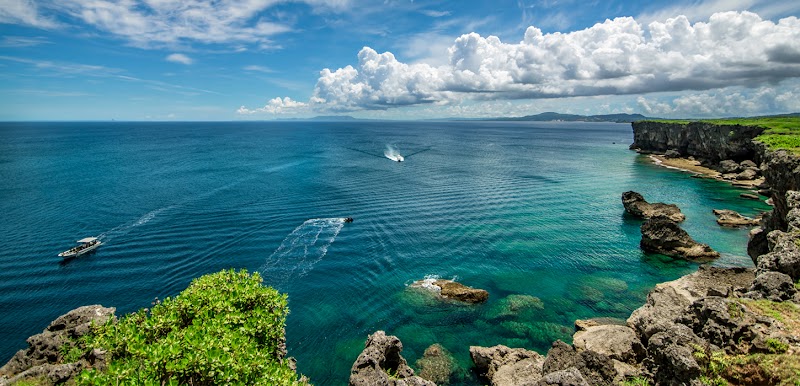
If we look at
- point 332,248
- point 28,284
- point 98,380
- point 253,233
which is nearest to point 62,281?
point 28,284

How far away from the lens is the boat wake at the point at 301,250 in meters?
48.6

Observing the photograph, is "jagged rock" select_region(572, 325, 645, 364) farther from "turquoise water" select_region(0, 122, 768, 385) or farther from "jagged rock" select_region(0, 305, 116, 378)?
"jagged rock" select_region(0, 305, 116, 378)

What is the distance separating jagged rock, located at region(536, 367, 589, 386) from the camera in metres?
20.6

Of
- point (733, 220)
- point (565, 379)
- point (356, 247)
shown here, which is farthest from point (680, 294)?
point (733, 220)

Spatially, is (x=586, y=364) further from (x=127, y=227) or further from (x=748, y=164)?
(x=748, y=164)

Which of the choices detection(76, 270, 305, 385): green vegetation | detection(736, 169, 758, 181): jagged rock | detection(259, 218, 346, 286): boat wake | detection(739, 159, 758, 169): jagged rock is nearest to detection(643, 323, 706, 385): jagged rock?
detection(76, 270, 305, 385): green vegetation

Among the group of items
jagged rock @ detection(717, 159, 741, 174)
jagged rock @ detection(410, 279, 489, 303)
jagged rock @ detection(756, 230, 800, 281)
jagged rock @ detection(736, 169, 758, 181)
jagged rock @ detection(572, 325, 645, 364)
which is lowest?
jagged rock @ detection(410, 279, 489, 303)

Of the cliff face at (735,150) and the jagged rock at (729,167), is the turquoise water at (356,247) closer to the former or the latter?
the cliff face at (735,150)

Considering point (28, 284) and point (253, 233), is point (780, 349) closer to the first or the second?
point (253, 233)

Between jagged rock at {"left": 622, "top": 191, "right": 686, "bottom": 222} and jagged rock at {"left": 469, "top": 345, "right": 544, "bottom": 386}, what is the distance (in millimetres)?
51990

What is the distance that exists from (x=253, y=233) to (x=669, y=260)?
202 ft

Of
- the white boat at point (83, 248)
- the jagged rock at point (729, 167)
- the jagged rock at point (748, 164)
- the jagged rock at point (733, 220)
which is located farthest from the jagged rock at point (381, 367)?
the jagged rock at point (729, 167)

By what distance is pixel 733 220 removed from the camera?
6625 cm

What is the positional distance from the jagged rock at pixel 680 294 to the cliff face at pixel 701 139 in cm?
6990
